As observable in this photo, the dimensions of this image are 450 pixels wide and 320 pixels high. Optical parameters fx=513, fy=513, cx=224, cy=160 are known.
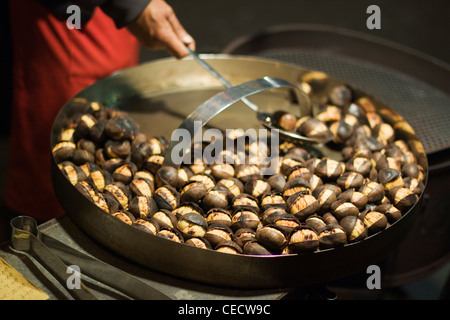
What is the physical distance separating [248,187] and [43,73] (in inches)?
39.6

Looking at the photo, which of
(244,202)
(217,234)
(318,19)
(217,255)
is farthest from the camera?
(318,19)

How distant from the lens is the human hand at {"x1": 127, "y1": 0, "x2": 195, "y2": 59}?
1.45 metres

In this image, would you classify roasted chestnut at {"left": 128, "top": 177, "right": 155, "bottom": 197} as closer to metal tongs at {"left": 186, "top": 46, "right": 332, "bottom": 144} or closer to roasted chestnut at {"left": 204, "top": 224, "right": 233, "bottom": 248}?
roasted chestnut at {"left": 204, "top": 224, "right": 233, "bottom": 248}

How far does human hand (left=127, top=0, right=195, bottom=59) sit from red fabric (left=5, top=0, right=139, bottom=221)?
41 centimetres

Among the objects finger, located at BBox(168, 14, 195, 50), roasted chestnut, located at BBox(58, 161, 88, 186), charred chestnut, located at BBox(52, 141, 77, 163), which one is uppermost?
finger, located at BBox(168, 14, 195, 50)

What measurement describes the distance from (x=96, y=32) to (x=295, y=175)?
1008 mm

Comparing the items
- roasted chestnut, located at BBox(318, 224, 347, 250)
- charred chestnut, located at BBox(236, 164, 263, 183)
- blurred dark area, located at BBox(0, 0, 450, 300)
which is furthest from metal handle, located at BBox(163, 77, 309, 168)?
blurred dark area, located at BBox(0, 0, 450, 300)

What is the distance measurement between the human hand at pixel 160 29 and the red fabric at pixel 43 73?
412mm

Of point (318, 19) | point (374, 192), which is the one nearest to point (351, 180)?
point (374, 192)

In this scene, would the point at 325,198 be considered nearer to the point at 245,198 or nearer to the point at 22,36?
the point at 245,198

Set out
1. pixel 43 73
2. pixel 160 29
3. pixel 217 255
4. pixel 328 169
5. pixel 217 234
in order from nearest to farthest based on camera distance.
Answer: pixel 217 255 < pixel 217 234 < pixel 328 169 < pixel 160 29 < pixel 43 73

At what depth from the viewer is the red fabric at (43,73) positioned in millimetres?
1788

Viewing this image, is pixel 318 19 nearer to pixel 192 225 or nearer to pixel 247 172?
pixel 247 172

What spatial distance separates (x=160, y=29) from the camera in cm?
147
